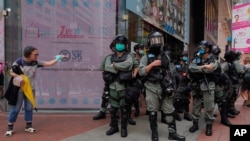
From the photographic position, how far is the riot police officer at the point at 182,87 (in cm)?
707

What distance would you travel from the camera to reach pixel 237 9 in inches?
469

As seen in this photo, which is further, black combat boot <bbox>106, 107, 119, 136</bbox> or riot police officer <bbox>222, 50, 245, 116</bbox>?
riot police officer <bbox>222, 50, 245, 116</bbox>

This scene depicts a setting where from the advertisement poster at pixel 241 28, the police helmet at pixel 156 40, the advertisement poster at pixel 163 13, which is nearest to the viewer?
the police helmet at pixel 156 40

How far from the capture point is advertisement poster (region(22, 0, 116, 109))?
7.63 m

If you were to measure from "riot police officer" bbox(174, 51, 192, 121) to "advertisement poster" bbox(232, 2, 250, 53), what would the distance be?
5.00 meters

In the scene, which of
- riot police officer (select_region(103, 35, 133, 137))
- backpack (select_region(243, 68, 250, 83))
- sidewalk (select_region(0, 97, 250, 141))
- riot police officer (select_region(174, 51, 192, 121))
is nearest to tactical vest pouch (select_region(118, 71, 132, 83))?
riot police officer (select_region(103, 35, 133, 137))

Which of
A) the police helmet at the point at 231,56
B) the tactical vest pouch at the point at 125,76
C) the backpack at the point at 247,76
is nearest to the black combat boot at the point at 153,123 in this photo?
the tactical vest pouch at the point at 125,76

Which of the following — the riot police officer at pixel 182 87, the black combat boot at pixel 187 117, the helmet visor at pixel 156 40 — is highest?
the helmet visor at pixel 156 40

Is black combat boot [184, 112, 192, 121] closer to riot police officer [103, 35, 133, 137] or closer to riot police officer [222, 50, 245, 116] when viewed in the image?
riot police officer [222, 50, 245, 116]

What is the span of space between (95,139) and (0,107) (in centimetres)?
423

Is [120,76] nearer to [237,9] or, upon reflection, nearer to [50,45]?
[50,45]

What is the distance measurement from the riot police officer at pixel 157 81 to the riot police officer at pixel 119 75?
338 mm

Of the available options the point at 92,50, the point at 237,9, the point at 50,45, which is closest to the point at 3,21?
the point at 50,45

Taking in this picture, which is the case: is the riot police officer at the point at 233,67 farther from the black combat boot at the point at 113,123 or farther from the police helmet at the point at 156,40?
the black combat boot at the point at 113,123
